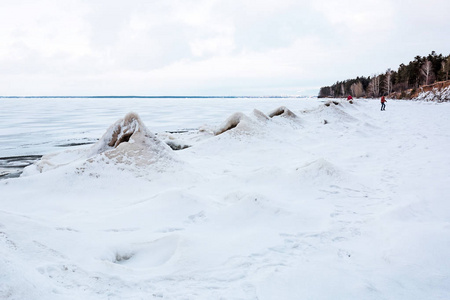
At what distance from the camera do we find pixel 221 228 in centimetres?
432

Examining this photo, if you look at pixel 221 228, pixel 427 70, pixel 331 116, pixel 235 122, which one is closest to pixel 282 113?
pixel 331 116

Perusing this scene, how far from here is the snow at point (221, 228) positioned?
9.04 ft

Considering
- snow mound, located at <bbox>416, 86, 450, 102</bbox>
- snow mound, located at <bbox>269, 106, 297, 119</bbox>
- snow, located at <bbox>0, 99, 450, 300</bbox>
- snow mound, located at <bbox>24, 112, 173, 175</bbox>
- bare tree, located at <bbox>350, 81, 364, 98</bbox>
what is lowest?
snow, located at <bbox>0, 99, 450, 300</bbox>

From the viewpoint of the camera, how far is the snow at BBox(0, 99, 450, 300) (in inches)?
108

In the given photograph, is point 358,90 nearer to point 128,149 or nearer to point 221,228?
point 128,149

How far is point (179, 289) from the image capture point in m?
2.73

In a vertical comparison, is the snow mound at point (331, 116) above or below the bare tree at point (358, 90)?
below

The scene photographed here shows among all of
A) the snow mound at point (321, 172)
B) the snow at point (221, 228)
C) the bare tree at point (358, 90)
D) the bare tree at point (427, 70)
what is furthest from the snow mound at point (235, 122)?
the bare tree at point (358, 90)

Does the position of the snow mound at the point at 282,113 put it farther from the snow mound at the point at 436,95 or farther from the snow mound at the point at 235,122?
the snow mound at the point at 436,95

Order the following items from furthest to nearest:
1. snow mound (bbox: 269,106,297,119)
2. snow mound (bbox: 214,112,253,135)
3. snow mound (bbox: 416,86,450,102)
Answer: snow mound (bbox: 416,86,450,102)
snow mound (bbox: 269,106,297,119)
snow mound (bbox: 214,112,253,135)

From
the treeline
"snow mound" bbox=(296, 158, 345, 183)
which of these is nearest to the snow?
"snow mound" bbox=(296, 158, 345, 183)

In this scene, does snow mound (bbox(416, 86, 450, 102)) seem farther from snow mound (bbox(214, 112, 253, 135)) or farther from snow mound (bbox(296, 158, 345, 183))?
snow mound (bbox(296, 158, 345, 183))

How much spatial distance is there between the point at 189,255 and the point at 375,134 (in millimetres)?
12988

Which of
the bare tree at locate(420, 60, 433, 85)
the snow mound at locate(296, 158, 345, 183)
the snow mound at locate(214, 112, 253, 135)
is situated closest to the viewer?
the snow mound at locate(296, 158, 345, 183)
